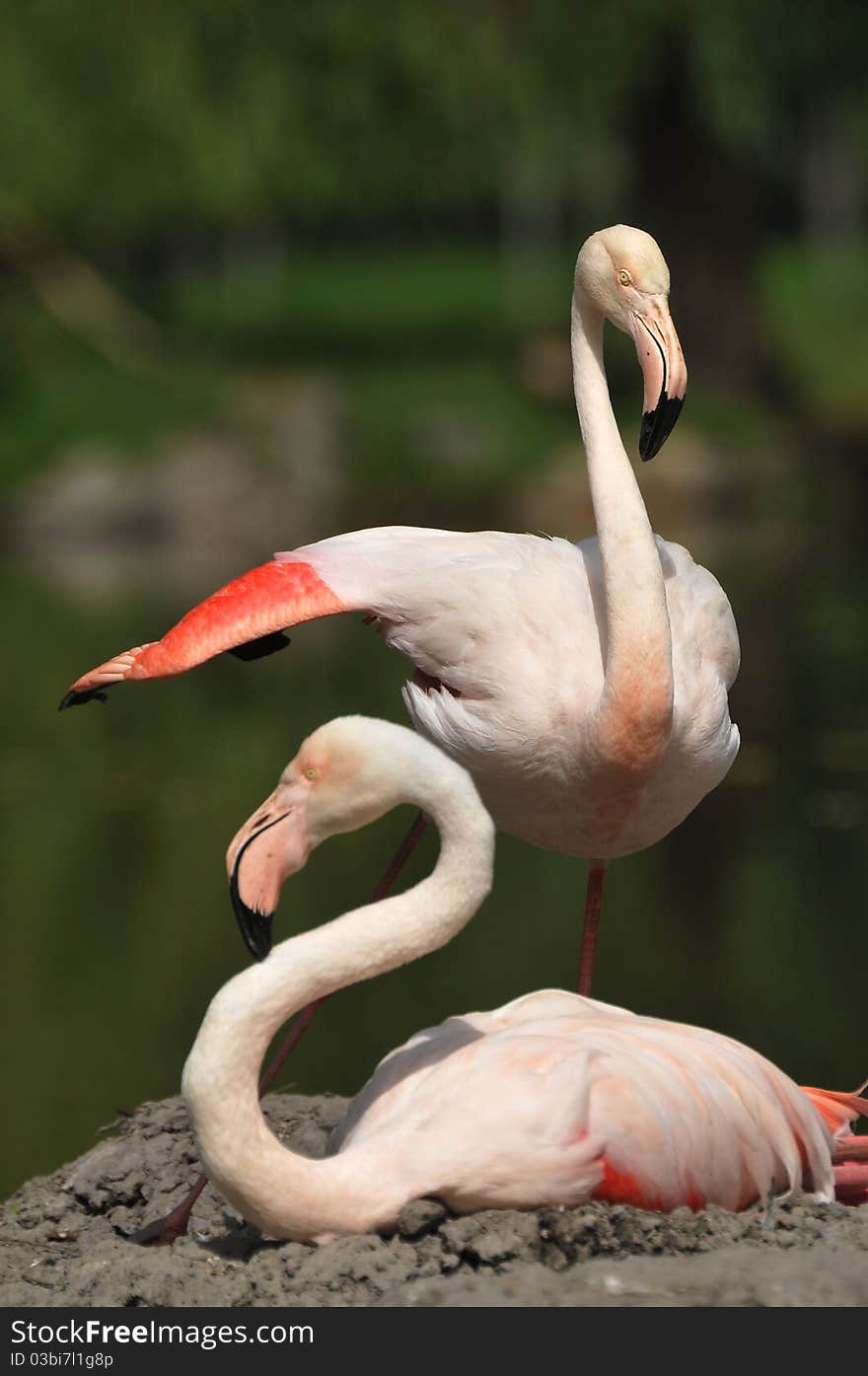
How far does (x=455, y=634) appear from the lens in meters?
4.98

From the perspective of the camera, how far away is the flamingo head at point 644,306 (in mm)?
4828

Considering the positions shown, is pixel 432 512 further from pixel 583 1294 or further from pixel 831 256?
pixel 831 256

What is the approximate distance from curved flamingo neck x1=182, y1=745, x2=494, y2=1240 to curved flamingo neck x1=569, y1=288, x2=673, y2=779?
75 cm

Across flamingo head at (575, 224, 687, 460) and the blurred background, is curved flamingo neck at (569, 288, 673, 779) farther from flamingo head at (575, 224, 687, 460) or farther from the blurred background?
the blurred background

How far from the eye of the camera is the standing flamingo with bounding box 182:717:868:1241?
4.05m

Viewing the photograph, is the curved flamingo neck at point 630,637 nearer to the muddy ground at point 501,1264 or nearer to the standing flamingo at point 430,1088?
the standing flamingo at point 430,1088

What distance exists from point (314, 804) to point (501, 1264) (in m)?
0.91

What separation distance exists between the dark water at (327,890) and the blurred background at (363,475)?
0.02m

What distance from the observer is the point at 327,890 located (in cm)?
841

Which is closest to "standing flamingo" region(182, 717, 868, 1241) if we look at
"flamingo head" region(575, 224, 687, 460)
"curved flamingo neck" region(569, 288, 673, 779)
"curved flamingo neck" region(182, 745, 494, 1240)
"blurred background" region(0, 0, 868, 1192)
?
"curved flamingo neck" region(182, 745, 494, 1240)
